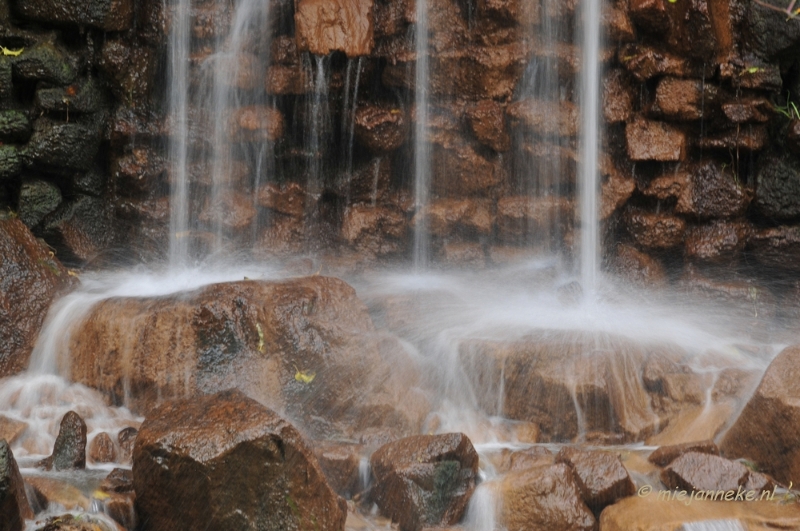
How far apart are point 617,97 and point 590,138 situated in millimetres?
586

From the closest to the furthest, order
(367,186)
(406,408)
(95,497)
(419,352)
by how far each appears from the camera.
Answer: (95,497) < (406,408) < (419,352) < (367,186)

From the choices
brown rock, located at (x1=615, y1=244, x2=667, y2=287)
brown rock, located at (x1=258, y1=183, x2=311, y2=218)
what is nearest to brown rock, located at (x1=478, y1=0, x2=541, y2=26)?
brown rock, located at (x1=615, y1=244, x2=667, y2=287)

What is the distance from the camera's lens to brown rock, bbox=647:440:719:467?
611 centimetres

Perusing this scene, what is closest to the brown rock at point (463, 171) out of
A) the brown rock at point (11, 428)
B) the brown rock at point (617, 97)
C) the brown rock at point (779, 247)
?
the brown rock at point (617, 97)

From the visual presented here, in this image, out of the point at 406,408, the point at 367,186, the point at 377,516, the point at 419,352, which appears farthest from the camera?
the point at 367,186

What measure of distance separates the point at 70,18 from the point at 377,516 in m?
7.08

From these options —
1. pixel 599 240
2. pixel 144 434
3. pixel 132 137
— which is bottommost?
pixel 144 434

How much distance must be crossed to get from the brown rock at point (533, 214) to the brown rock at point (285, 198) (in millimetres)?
2542

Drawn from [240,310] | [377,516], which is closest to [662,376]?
[377,516]

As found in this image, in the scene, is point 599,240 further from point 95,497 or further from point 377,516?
point 95,497

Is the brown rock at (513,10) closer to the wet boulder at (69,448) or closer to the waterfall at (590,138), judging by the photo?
the waterfall at (590,138)

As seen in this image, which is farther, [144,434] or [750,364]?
[750,364]

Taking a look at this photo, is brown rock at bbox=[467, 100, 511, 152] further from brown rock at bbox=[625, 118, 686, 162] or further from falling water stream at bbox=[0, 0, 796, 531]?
brown rock at bbox=[625, 118, 686, 162]

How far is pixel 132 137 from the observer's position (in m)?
10.2
